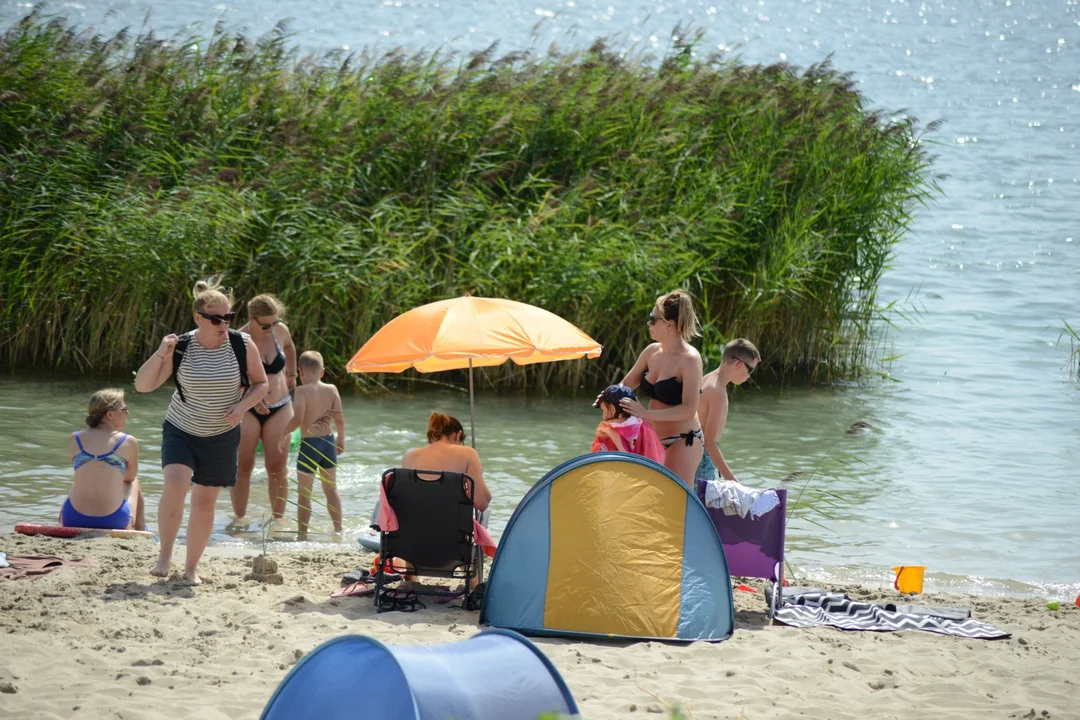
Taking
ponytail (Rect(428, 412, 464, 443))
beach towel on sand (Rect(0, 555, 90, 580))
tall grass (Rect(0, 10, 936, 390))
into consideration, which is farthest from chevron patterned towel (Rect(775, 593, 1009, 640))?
tall grass (Rect(0, 10, 936, 390))

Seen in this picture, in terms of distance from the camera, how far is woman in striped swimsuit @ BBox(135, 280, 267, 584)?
6.11 meters

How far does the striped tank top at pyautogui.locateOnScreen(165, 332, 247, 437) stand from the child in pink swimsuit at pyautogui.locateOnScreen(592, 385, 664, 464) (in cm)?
186

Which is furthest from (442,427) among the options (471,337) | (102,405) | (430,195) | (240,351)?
(430,195)

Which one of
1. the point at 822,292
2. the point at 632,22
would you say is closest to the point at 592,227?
the point at 822,292

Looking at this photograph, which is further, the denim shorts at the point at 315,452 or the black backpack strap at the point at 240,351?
the denim shorts at the point at 315,452

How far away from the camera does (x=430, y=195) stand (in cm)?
1250

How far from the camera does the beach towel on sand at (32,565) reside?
20.8 feet

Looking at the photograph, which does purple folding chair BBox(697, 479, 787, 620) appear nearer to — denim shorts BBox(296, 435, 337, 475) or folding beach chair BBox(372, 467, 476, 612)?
folding beach chair BBox(372, 467, 476, 612)

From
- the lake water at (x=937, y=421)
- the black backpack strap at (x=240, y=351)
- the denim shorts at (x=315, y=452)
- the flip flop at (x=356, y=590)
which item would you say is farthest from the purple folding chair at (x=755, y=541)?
the denim shorts at (x=315, y=452)

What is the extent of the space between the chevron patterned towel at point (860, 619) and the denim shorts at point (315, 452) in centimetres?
306

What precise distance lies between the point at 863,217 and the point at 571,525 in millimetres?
7846

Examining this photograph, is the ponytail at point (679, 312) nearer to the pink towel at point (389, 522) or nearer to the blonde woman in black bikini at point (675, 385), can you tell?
the blonde woman in black bikini at point (675, 385)

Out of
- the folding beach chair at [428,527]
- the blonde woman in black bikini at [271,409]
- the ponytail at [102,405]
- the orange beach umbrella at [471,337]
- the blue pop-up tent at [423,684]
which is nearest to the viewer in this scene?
the blue pop-up tent at [423,684]

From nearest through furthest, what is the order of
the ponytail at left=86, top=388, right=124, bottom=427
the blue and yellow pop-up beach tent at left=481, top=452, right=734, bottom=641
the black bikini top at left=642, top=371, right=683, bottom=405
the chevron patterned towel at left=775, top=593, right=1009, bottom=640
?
the blue and yellow pop-up beach tent at left=481, top=452, right=734, bottom=641 < the chevron patterned towel at left=775, top=593, right=1009, bottom=640 < the black bikini top at left=642, top=371, right=683, bottom=405 < the ponytail at left=86, top=388, right=124, bottom=427
